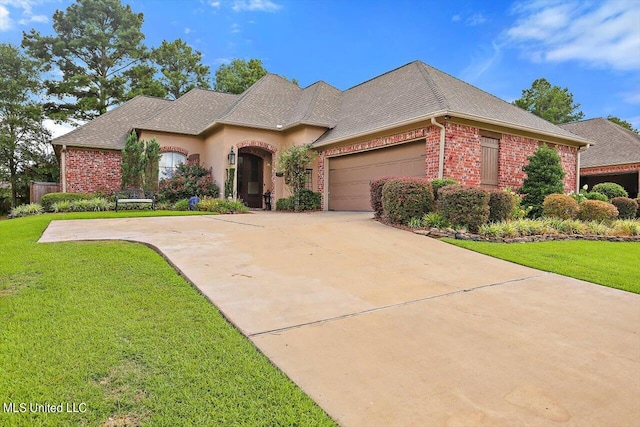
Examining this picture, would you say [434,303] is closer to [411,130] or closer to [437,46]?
[411,130]

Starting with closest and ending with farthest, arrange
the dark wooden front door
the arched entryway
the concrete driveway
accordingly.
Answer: the concrete driveway, the arched entryway, the dark wooden front door

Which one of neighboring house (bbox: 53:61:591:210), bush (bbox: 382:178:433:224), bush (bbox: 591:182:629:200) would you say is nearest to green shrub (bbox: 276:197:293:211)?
neighboring house (bbox: 53:61:591:210)

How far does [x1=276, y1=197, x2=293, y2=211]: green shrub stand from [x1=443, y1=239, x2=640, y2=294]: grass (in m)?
8.12

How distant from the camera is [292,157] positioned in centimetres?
1421

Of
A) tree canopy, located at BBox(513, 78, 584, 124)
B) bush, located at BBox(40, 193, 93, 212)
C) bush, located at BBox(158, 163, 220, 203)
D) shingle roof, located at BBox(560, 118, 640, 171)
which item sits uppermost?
tree canopy, located at BBox(513, 78, 584, 124)

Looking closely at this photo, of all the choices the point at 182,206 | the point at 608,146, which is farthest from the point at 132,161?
the point at 608,146

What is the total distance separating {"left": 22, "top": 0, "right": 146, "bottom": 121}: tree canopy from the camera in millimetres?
25359

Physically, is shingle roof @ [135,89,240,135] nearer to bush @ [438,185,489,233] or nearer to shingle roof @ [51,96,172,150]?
shingle roof @ [51,96,172,150]

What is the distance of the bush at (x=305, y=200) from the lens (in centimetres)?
1438

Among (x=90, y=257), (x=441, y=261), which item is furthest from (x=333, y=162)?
(x=90, y=257)

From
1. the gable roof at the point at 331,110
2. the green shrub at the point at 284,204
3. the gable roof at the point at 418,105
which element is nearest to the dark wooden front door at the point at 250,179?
the gable roof at the point at 331,110

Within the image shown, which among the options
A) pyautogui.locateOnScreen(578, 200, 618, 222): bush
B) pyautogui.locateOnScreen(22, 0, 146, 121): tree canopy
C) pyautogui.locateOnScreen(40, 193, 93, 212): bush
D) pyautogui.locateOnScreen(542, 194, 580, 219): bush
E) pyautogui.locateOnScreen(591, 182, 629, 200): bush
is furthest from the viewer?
pyautogui.locateOnScreen(22, 0, 146, 121): tree canopy

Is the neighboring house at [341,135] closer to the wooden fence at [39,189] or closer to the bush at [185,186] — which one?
the bush at [185,186]

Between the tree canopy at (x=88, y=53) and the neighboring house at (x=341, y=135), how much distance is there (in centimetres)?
955
